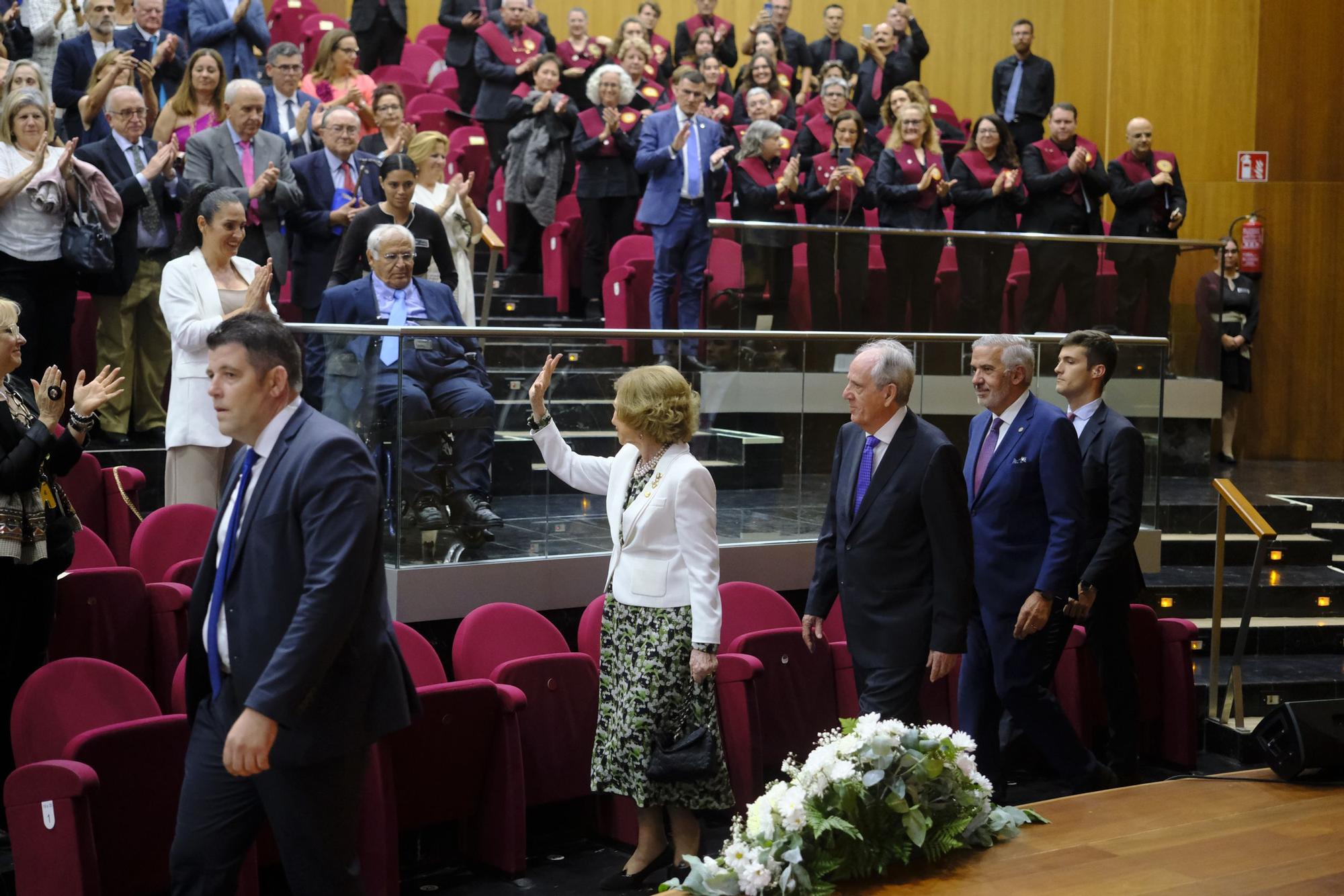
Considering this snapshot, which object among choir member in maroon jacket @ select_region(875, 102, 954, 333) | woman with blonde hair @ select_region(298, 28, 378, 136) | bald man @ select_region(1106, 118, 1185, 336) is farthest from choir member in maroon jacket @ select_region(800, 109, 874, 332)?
woman with blonde hair @ select_region(298, 28, 378, 136)

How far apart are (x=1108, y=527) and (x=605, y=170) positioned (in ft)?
14.2

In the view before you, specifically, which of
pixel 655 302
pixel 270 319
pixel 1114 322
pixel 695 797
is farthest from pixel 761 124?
pixel 270 319

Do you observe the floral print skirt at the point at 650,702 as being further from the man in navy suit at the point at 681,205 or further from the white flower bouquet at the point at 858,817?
the man in navy suit at the point at 681,205

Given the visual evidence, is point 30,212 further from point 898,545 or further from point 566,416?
point 898,545

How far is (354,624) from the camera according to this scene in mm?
2629

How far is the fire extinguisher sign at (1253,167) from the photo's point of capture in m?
10.5

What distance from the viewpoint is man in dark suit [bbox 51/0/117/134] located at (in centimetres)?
685

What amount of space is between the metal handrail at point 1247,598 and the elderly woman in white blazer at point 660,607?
2.38m

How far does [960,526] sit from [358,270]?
2874mm

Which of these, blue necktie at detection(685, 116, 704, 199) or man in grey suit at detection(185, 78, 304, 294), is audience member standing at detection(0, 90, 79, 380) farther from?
blue necktie at detection(685, 116, 704, 199)

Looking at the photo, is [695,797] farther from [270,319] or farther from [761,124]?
[761,124]

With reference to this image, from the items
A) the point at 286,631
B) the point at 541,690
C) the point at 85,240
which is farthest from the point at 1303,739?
the point at 85,240

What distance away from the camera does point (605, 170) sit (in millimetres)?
8234

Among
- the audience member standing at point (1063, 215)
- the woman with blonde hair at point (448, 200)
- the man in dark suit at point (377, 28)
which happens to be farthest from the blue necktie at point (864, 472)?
the man in dark suit at point (377, 28)
